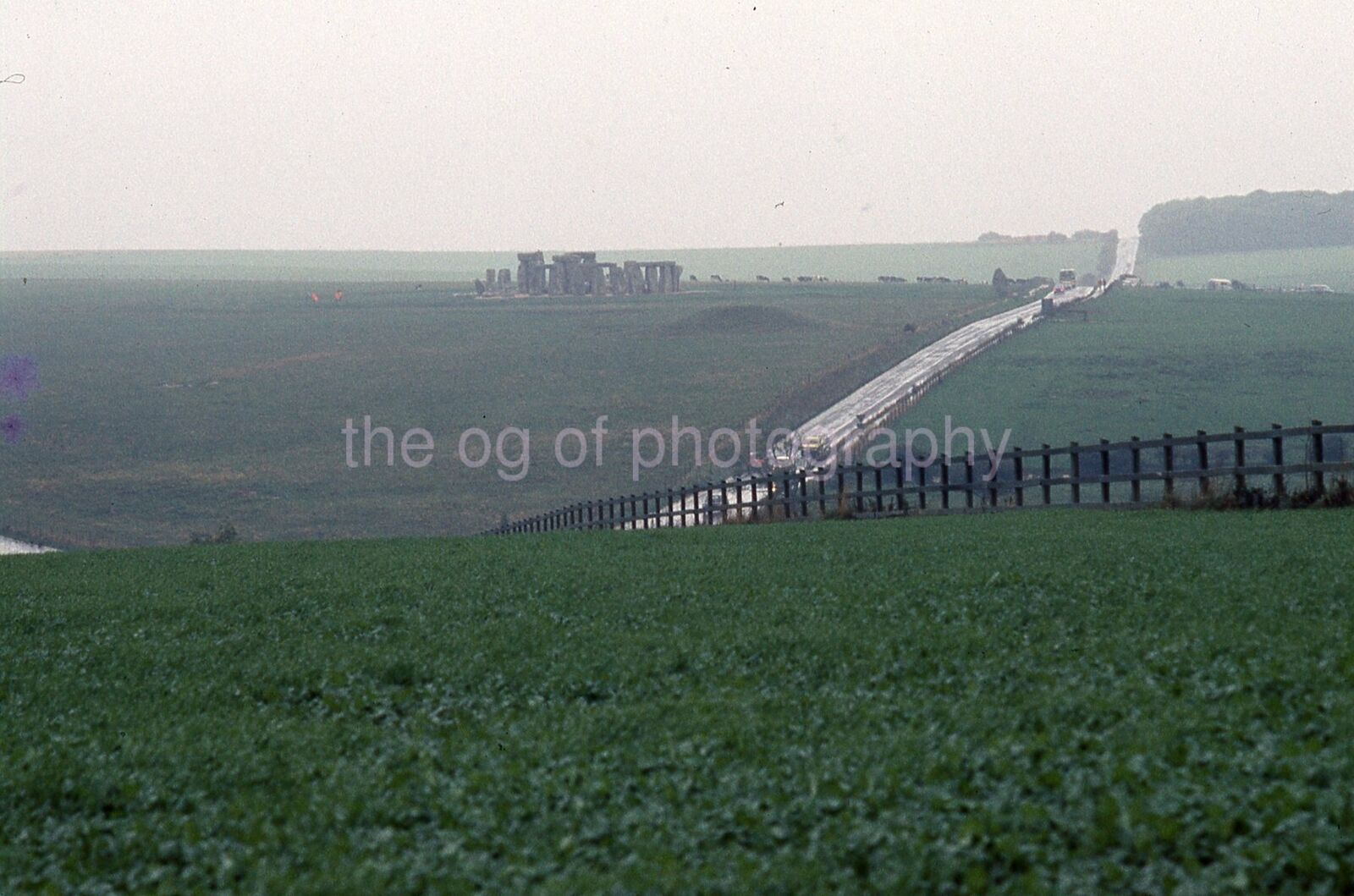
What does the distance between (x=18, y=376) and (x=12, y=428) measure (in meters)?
23.9

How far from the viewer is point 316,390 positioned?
347 feet


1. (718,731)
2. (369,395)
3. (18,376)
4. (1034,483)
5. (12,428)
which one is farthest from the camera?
(18,376)

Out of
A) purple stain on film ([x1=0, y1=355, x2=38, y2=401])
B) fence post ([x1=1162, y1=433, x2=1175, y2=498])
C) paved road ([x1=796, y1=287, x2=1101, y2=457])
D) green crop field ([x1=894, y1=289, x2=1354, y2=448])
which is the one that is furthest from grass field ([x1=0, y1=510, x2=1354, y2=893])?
purple stain on film ([x1=0, y1=355, x2=38, y2=401])

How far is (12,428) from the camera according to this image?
90.5 m

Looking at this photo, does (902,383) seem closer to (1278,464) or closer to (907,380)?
(907,380)

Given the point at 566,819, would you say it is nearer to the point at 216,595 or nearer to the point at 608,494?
the point at 216,595

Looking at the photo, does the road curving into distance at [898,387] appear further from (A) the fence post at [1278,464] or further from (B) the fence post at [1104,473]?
(A) the fence post at [1278,464]

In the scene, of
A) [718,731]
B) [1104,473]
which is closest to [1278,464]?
[1104,473]

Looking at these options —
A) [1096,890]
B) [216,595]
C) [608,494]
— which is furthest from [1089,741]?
[608,494]

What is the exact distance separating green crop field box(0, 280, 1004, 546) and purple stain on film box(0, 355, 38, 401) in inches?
49.7

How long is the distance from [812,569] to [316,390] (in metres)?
92.2

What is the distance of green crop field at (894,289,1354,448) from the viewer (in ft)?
232

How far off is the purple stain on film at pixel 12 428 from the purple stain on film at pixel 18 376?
9.95 metres

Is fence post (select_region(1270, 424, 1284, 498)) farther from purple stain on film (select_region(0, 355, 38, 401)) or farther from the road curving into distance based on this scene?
purple stain on film (select_region(0, 355, 38, 401))
